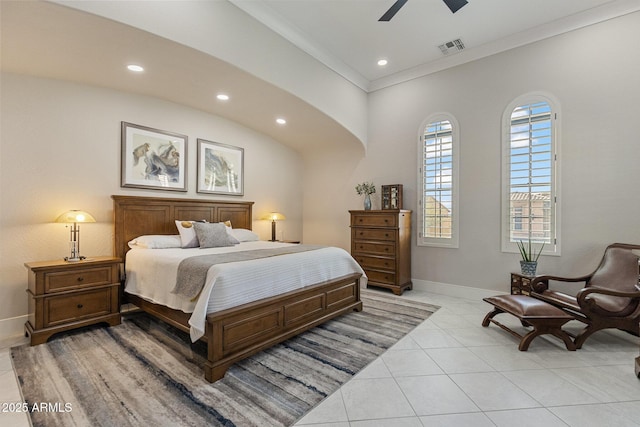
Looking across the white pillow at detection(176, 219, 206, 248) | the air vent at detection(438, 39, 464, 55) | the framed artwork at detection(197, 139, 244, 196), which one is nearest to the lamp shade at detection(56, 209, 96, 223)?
the white pillow at detection(176, 219, 206, 248)

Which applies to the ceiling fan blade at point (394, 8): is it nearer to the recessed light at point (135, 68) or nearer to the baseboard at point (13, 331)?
the recessed light at point (135, 68)

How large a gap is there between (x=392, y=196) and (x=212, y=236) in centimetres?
298

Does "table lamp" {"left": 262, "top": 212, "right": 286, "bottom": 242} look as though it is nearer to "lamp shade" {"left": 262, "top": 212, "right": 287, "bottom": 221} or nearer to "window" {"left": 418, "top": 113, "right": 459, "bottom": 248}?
"lamp shade" {"left": 262, "top": 212, "right": 287, "bottom": 221}

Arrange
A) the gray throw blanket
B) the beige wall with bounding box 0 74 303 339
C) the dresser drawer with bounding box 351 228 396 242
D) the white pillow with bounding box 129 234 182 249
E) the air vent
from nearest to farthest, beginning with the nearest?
the gray throw blanket < the beige wall with bounding box 0 74 303 339 < the white pillow with bounding box 129 234 182 249 < the air vent < the dresser drawer with bounding box 351 228 396 242

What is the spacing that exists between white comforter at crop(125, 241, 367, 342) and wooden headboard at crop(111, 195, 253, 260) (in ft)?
1.20

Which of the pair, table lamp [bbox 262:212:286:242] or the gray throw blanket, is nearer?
the gray throw blanket

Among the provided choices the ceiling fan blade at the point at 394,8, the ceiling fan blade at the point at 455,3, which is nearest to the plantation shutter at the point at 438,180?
the ceiling fan blade at the point at 455,3

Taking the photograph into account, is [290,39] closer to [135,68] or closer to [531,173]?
[135,68]

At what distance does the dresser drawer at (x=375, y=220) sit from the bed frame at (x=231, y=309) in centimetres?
127

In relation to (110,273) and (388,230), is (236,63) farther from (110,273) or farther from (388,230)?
(388,230)

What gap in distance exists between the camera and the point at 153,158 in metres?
4.12

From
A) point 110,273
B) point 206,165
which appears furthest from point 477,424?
point 206,165

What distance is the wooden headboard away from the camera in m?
3.73

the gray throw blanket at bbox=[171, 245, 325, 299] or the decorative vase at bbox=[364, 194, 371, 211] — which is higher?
the decorative vase at bbox=[364, 194, 371, 211]
